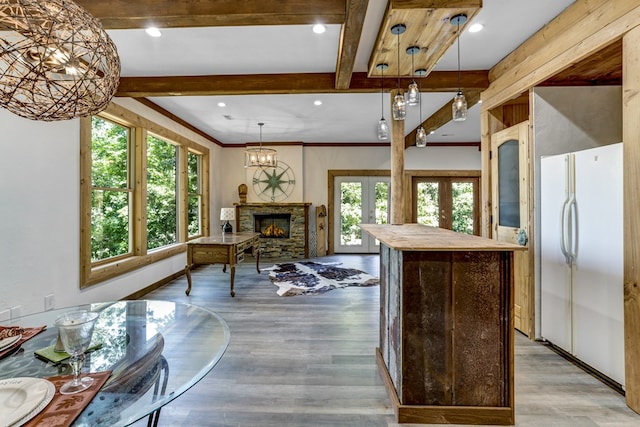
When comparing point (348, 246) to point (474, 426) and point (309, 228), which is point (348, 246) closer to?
point (309, 228)

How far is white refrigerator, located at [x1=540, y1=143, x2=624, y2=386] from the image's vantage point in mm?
2047

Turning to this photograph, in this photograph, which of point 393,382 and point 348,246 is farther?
point 348,246

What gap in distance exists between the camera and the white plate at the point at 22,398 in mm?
810

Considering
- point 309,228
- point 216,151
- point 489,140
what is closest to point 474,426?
point 489,140

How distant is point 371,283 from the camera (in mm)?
4707

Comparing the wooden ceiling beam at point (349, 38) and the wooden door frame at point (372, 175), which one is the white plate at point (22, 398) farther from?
the wooden door frame at point (372, 175)

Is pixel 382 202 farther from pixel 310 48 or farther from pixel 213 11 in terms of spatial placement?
pixel 213 11

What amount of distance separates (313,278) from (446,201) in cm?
423

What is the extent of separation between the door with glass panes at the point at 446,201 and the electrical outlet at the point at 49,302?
6.64 m

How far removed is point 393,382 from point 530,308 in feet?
5.74

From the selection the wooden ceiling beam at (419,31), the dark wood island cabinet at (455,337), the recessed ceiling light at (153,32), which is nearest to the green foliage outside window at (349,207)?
the wooden ceiling beam at (419,31)

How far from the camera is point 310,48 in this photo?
9.56 ft

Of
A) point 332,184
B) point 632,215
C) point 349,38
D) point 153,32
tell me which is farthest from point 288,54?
point 332,184

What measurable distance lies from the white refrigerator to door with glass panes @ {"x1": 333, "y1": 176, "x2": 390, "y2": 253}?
480cm
